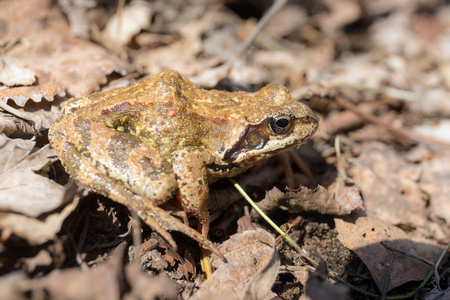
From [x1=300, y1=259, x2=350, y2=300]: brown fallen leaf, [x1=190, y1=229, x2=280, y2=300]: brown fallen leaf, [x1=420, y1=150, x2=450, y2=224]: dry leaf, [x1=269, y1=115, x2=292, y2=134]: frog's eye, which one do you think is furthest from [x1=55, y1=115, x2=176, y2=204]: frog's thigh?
[x1=420, y1=150, x2=450, y2=224]: dry leaf

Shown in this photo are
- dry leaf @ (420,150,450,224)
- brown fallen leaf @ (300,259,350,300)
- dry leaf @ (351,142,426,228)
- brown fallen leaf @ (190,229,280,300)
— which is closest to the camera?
brown fallen leaf @ (300,259,350,300)

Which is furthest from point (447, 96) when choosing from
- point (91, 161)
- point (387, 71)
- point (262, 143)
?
point (91, 161)

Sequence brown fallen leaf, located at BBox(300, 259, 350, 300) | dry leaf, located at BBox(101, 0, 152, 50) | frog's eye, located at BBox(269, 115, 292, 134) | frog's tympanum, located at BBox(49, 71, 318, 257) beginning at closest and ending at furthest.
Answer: brown fallen leaf, located at BBox(300, 259, 350, 300), frog's tympanum, located at BBox(49, 71, 318, 257), frog's eye, located at BBox(269, 115, 292, 134), dry leaf, located at BBox(101, 0, 152, 50)

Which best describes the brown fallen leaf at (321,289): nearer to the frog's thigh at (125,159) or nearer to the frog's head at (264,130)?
the frog's head at (264,130)

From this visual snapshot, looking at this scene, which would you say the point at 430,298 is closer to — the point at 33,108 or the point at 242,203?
the point at 242,203

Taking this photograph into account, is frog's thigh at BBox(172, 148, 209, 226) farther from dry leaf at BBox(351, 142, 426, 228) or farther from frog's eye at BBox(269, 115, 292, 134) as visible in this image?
dry leaf at BBox(351, 142, 426, 228)

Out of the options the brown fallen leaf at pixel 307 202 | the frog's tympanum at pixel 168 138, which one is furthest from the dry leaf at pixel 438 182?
the frog's tympanum at pixel 168 138

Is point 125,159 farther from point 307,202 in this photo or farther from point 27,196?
point 307,202

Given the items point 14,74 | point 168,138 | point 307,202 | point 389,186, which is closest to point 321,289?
point 307,202
